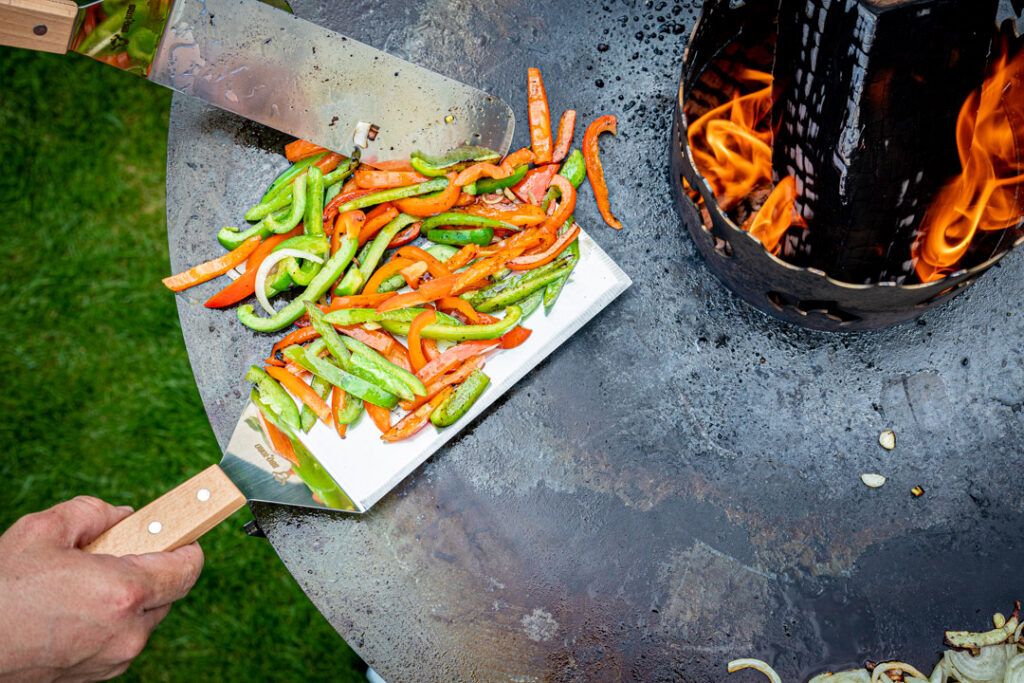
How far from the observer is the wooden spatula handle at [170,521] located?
2105 mm

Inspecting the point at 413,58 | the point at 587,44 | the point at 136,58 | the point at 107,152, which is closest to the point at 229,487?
the point at 136,58

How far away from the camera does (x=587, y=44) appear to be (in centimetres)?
266

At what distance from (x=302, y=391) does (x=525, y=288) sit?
33.4 inches

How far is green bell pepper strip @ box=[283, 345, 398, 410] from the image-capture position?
2.40m

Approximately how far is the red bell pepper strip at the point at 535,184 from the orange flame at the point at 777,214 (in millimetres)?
754

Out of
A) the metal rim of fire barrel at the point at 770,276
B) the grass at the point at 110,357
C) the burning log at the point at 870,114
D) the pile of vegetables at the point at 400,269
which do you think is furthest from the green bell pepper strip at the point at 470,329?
the grass at the point at 110,357

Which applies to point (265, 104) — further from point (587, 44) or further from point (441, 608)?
point (441, 608)

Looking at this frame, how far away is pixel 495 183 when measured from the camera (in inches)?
103

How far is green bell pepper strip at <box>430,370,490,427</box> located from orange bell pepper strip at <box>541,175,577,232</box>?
23.2 inches

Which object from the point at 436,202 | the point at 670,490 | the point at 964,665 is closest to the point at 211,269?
the point at 436,202

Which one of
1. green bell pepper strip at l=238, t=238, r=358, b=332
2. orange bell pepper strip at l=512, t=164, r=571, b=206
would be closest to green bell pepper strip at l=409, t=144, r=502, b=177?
orange bell pepper strip at l=512, t=164, r=571, b=206

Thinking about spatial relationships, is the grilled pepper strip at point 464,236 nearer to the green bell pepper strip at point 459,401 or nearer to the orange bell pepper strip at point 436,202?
the orange bell pepper strip at point 436,202

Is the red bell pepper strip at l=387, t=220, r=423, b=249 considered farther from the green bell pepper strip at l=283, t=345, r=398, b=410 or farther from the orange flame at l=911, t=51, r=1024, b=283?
the orange flame at l=911, t=51, r=1024, b=283

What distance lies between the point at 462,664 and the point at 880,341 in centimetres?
184
